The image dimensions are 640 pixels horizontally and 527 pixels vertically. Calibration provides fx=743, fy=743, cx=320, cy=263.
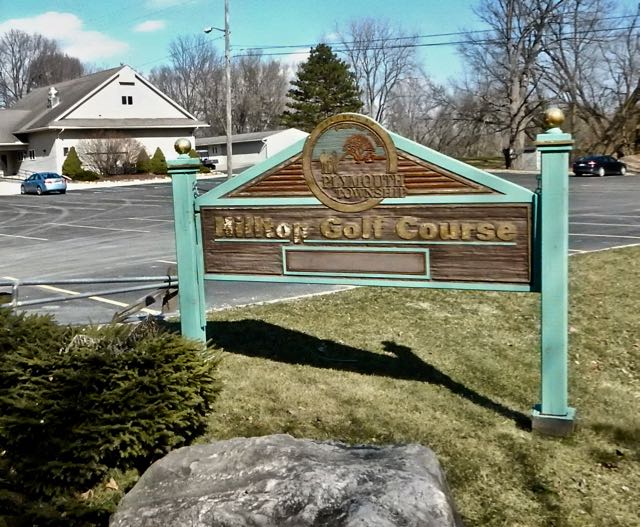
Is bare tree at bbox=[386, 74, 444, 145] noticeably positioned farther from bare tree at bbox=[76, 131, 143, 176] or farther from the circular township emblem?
the circular township emblem

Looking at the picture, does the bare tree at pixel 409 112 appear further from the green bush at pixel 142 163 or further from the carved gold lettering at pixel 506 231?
the carved gold lettering at pixel 506 231

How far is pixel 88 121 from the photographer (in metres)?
52.1

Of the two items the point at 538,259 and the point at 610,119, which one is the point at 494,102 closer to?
the point at 610,119

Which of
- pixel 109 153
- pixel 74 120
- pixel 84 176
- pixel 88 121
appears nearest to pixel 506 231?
pixel 84 176

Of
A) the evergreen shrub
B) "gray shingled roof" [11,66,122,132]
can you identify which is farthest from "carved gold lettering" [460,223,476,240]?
"gray shingled roof" [11,66,122,132]

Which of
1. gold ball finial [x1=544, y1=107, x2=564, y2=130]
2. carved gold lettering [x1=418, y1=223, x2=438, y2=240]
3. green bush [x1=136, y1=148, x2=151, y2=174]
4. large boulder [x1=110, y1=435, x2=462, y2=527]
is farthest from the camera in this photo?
green bush [x1=136, y1=148, x2=151, y2=174]

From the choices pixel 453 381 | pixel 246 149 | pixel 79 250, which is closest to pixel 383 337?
pixel 453 381

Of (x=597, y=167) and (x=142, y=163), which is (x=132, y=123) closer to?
(x=142, y=163)

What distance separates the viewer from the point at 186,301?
626cm

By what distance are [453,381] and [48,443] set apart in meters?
3.35

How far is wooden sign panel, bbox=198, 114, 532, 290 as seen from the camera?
5.23 m

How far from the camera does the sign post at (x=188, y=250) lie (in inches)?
243

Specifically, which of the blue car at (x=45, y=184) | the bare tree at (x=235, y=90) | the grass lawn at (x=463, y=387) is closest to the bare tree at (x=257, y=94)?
the bare tree at (x=235, y=90)

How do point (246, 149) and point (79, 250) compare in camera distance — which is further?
point (246, 149)
